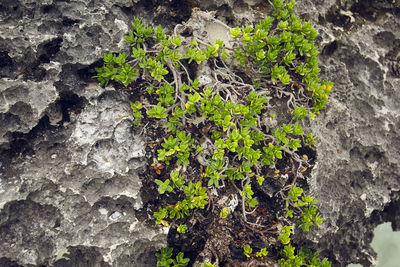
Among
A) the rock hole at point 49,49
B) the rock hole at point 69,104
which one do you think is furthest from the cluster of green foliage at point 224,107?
the rock hole at point 49,49

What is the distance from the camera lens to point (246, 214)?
378 cm

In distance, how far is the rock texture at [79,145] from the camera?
11.3 feet

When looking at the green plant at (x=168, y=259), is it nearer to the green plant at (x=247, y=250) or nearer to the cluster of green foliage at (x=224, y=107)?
the cluster of green foliage at (x=224, y=107)

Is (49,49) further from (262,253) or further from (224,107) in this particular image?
(262,253)

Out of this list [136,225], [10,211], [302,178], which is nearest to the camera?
[10,211]

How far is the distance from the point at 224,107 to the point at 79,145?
1.63m

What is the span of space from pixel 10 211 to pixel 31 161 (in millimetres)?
537

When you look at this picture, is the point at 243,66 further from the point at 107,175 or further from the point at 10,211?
the point at 10,211

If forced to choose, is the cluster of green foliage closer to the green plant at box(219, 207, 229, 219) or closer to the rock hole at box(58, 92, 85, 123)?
the green plant at box(219, 207, 229, 219)

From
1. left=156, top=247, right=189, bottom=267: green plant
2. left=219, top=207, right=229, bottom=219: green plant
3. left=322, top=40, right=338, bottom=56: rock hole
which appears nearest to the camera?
left=219, top=207, right=229, bottom=219: green plant

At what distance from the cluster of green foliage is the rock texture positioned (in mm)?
228

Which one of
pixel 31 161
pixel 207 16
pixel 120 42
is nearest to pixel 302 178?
pixel 207 16

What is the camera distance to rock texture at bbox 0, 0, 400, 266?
3445 mm

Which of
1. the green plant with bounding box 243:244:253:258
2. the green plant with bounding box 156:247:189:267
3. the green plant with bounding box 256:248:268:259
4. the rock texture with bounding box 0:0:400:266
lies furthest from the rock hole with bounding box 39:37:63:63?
the green plant with bounding box 256:248:268:259
